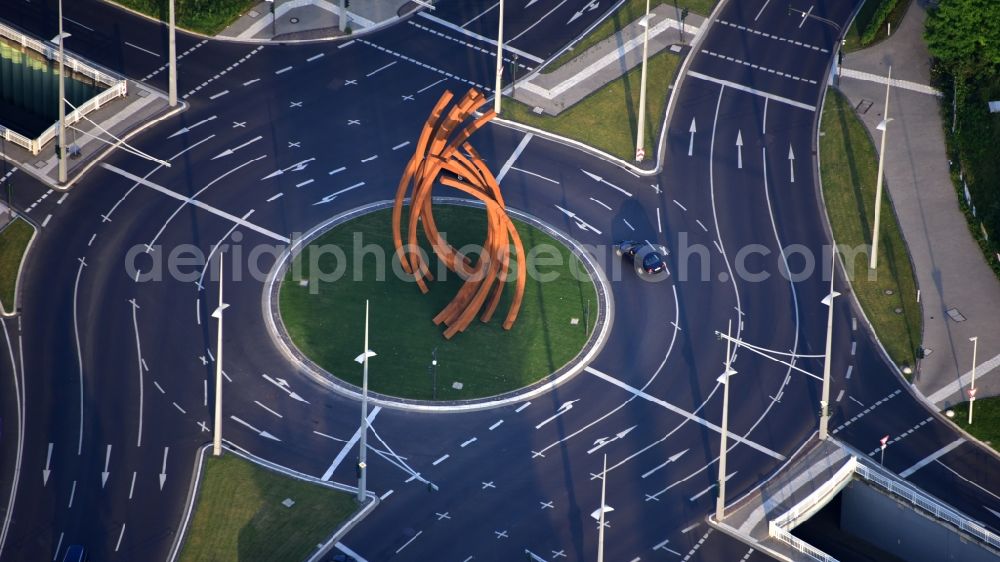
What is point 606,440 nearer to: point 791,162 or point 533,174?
point 533,174

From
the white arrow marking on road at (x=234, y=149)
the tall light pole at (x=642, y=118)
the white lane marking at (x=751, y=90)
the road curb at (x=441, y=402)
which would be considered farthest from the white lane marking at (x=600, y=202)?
the white arrow marking on road at (x=234, y=149)

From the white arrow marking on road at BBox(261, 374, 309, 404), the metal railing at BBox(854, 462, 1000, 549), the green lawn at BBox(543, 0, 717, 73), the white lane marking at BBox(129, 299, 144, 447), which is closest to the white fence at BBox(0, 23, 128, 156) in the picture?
the white lane marking at BBox(129, 299, 144, 447)

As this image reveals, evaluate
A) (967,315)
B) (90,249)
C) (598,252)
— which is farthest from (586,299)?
(90,249)

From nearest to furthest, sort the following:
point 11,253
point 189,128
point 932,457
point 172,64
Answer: point 932,457 → point 11,253 → point 189,128 → point 172,64

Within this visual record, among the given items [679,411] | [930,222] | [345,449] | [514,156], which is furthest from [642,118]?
[345,449]

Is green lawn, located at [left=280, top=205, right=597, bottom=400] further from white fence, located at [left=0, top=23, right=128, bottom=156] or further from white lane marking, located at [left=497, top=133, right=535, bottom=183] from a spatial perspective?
white fence, located at [left=0, top=23, right=128, bottom=156]

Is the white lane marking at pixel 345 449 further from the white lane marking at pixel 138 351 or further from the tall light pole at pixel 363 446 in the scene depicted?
the white lane marking at pixel 138 351
